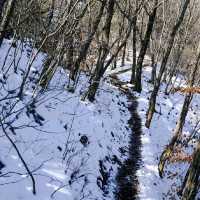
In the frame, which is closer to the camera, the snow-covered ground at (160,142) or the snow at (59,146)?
the snow at (59,146)

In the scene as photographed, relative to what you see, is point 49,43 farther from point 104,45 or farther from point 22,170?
point 22,170

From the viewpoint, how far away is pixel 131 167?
617 inches

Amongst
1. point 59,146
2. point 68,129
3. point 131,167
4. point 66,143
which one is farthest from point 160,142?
point 59,146

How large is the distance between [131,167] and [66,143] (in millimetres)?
4286

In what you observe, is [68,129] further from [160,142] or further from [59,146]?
[160,142]

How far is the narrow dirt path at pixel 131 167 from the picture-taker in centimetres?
1353

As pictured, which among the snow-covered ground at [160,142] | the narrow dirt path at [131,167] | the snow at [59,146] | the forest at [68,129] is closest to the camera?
the snow at [59,146]

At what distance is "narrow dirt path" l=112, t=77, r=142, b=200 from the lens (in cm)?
1353

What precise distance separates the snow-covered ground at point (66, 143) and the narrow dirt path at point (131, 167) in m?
0.24

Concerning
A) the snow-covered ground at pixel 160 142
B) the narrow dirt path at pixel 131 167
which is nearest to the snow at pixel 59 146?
the narrow dirt path at pixel 131 167

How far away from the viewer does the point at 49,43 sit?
14.1m

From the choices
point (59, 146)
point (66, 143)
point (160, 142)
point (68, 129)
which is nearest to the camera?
point (59, 146)

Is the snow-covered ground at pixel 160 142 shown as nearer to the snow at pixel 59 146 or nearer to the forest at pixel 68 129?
the forest at pixel 68 129

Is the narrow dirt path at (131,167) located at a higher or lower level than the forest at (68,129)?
lower
